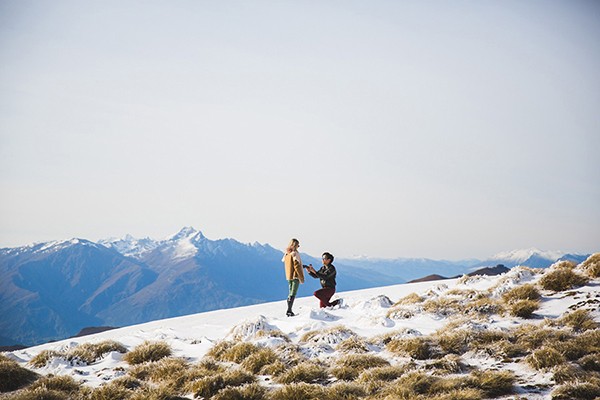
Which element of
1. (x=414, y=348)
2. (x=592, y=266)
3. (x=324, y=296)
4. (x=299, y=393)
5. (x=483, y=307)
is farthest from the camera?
(x=324, y=296)

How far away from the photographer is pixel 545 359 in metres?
6.96

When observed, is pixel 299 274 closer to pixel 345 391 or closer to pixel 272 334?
pixel 272 334

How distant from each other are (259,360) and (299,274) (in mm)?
5215

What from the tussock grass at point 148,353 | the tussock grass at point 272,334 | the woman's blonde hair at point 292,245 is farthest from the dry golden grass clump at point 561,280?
the tussock grass at point 148,353

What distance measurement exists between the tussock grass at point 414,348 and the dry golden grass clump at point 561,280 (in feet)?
18.7

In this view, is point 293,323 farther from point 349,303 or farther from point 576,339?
point 576,339

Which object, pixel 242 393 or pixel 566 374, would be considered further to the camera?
pixel 242 393

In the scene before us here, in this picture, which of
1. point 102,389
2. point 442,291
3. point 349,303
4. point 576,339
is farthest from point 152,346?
point 442,291

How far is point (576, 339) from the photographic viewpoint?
782 cm

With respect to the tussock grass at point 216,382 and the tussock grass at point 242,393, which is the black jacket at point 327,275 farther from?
the tussock grass at point 242,393

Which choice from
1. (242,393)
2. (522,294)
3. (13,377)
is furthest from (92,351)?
(522,294)

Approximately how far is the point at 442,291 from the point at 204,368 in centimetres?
912

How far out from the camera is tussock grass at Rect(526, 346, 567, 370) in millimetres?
6898

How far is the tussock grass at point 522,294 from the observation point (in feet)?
37.7
